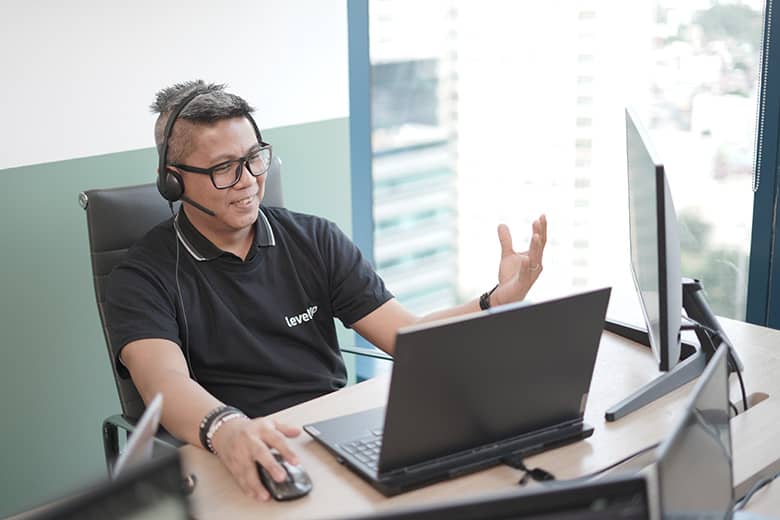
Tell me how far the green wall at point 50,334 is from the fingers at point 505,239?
3.70ft

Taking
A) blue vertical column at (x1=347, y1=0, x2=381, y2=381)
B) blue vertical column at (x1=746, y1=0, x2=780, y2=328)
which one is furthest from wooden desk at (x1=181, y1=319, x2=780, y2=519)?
blue vertical column at (x1=347, y1=0, x2=381, y2=381)

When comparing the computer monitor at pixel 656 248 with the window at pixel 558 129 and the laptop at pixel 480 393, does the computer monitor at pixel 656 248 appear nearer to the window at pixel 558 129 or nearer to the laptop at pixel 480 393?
the laptop at pixel 480 393

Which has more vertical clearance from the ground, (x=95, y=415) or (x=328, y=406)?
(x=328, y=406)

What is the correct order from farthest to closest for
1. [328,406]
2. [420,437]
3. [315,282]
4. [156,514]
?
[315,282] < [328,406] < [420,437] < [156,514]

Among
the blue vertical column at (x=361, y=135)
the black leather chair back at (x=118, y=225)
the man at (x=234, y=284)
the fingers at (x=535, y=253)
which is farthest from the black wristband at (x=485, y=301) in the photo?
the blue vertical column at (x=361, y=135)

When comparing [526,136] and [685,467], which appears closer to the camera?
[685,467]

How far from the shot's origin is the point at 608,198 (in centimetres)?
315

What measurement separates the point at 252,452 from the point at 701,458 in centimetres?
66

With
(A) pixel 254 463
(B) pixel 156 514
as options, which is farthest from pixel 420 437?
(B) pixel 156 514

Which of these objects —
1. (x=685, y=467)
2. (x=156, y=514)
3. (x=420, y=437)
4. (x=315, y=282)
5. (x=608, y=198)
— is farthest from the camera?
(x=608, y=198)

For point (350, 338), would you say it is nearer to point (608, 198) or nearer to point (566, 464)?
point (608, 198)

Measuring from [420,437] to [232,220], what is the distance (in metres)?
0.76

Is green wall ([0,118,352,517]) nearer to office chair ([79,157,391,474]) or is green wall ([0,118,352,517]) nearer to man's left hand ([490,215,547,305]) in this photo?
office chair ([79,157,391,474])

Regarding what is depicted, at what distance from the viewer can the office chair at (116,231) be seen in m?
1.97
